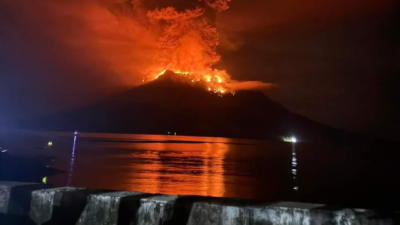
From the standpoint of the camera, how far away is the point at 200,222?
5883 millimetres

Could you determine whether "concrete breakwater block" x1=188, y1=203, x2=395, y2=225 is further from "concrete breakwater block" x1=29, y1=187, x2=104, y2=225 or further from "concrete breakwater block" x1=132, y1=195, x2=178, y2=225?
"concrete breakwater block" x1=29, y1=187, x2=104, y2=225

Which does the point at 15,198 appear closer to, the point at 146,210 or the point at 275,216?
the point at 146,210

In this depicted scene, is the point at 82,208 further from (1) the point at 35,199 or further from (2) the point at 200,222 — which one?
(2) the point at 200,222

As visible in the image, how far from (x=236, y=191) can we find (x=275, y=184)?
8.30 metres

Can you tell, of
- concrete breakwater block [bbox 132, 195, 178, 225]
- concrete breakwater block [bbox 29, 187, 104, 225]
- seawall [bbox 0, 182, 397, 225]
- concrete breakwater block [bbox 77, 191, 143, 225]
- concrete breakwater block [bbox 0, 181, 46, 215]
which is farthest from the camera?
concrete breakwater block [bbox 0, 181, 46, 215]

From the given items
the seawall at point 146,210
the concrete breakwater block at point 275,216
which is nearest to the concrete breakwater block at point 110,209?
the seawall at point 146,210

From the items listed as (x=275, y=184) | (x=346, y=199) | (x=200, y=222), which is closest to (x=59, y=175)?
(x=275, y=184)

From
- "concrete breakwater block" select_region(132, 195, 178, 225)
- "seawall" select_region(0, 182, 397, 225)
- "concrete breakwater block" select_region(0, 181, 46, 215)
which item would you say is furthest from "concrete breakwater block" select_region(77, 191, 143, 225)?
"concrete breakwater block" select_region(0, 181, 46, 215)

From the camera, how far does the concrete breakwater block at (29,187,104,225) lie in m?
6.48

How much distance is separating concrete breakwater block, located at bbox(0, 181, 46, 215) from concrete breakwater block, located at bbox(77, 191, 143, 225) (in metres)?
1.35

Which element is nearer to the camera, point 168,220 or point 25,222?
point 168,220

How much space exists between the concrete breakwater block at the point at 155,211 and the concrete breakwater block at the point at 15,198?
8.21 feet

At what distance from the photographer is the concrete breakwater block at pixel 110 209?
6082 mm

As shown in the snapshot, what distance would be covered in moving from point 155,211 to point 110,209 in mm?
917
